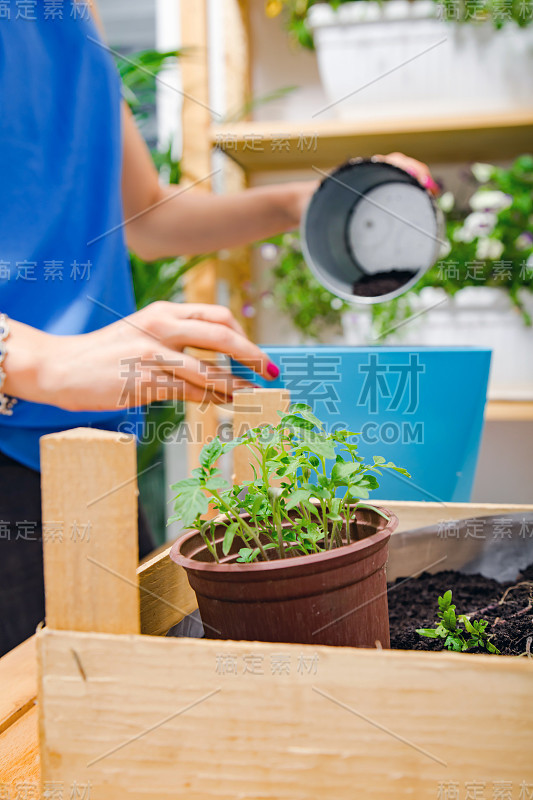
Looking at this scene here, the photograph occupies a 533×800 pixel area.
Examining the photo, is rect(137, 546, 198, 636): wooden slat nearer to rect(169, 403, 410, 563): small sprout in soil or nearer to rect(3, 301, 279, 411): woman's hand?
rect(169, 403, 410, 563): small sprout in soil

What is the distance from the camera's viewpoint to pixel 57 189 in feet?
2.62

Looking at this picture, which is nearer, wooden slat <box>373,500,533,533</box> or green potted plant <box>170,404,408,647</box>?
green potted plant <box>170,404,408,647</box>

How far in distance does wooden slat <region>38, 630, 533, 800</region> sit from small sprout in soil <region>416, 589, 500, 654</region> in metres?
0.10

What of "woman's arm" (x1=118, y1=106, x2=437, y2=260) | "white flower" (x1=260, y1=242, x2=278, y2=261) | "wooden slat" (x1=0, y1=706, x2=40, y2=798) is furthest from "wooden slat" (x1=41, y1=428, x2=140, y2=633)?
"white flower" (x1=260, y1=242, x2=278, y2=261)

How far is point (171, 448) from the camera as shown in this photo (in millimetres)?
1966

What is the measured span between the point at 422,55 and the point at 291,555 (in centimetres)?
134

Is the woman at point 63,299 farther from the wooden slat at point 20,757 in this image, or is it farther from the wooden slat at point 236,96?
the wooden slat at point 236,96

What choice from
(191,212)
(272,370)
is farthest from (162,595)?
(191,212)

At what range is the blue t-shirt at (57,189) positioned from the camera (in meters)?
0.75

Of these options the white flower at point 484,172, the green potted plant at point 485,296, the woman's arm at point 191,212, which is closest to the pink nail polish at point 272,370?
the woman's arm at point 191,212

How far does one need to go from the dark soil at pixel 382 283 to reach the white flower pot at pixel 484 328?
588 mm

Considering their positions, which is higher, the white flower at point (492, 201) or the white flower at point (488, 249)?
the white flower at point (492, 201)

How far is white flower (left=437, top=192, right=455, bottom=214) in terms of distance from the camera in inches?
61.1

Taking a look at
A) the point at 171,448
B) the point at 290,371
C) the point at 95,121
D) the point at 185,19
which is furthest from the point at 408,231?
the point at 171,448
